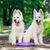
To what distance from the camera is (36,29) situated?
451 cm

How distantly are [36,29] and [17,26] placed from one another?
0.45 m

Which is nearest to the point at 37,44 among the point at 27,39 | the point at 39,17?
the point at 27,39

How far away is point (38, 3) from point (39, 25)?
6.90ft

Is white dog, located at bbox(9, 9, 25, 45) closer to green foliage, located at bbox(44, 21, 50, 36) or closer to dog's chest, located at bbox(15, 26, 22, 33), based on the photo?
dog's chest, located at bbox(15, 26, 22, 33)

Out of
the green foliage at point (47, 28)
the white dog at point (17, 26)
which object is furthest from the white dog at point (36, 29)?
the green foliage at point (47, 28)

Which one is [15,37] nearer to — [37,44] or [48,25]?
[37,44]

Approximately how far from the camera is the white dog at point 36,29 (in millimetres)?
4418

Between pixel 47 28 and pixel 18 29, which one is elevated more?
pixel 18 29

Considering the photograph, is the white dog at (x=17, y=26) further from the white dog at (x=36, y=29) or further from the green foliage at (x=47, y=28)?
the green foliage at (x=47, y=28)

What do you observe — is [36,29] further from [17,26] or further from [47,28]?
[47,28]

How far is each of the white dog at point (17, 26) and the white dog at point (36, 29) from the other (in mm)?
196

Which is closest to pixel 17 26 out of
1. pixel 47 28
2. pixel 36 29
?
pixel 36 29

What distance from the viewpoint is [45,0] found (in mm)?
A: 6547

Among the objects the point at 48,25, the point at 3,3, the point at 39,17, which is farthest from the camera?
the point at 3,3
